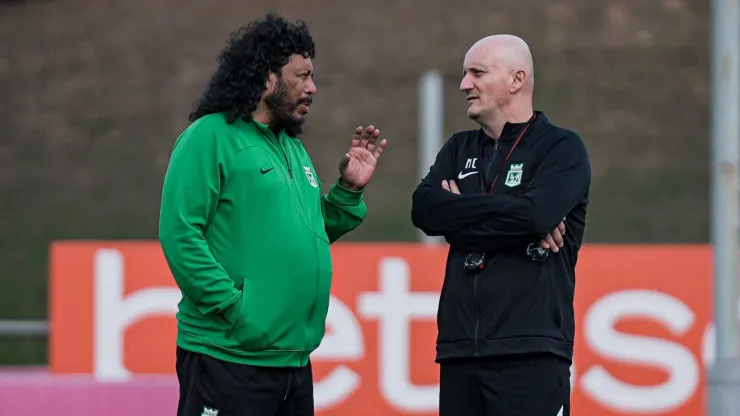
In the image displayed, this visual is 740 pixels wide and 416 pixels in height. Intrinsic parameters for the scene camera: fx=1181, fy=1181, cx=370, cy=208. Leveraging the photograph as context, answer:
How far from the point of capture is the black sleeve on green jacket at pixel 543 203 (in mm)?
3600

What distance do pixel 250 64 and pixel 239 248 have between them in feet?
1.87

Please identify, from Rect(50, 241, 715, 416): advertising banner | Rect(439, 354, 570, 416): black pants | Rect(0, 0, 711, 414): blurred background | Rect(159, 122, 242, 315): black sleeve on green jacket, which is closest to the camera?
Rect(159, 122, 242, 315): black sleeve on green jacket

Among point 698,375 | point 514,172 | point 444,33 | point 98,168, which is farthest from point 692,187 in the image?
point 514,172

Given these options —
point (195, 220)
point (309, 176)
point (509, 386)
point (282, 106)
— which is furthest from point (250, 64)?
point (509, 386)

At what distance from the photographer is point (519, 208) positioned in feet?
11.8

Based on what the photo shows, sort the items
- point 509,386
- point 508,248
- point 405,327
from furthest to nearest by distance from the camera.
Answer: point 405,327, point 508,248, point 509,386

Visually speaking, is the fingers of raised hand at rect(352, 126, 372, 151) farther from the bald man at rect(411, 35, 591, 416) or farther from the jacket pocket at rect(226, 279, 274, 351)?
the jacket pocket at rect(226, 279, 274, 351)

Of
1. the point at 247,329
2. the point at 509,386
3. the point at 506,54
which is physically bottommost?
the point at 509,386

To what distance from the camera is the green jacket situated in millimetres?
3354

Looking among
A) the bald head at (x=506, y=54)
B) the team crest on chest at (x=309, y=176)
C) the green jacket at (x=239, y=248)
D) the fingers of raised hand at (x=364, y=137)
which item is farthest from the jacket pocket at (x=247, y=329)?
the bald head at (x=506, y=54)

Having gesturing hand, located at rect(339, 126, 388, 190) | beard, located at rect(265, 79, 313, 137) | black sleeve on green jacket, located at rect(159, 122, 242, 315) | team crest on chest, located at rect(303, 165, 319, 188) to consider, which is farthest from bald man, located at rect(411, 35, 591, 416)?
black sleeve on green jacket, located at rect(159, 122, 242, 315)

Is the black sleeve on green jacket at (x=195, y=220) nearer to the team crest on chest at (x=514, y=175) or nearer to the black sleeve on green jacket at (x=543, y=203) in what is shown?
the black sleeve on green jacket at (x=543, y=203)

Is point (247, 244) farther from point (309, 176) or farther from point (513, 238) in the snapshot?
point (513, 238)

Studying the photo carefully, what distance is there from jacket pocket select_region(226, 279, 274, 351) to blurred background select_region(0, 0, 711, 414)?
269 inches
